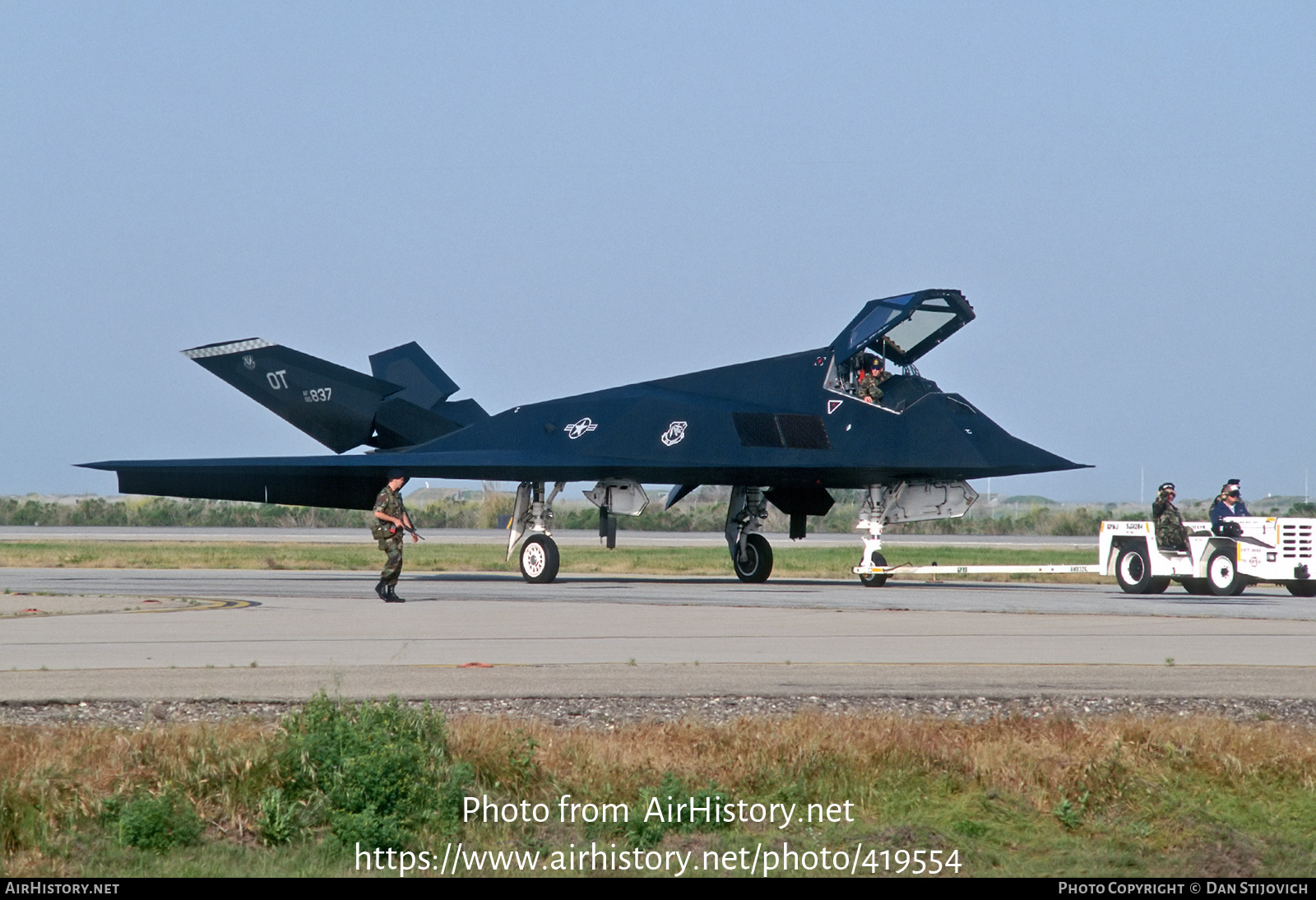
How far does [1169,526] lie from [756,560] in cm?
708

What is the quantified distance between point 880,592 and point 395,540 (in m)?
7.71

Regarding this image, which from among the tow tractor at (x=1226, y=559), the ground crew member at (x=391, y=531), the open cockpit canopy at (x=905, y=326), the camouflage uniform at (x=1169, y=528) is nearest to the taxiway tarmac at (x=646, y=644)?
the ground crew member at (x=391, y=531)

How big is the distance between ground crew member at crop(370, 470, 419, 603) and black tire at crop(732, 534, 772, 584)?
7242 millimetres

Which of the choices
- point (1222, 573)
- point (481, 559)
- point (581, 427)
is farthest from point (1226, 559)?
point (481, 559)

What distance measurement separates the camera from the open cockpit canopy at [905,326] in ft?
74.1

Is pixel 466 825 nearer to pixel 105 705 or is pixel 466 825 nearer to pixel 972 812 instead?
pixel 972 812

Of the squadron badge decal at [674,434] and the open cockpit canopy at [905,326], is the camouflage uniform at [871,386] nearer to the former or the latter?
the open cockpit canopy at [905,326]

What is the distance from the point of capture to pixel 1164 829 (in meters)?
6.60

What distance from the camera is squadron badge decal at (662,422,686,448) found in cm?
2312

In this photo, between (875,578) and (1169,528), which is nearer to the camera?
(1169,528)

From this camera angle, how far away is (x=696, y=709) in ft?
30.0

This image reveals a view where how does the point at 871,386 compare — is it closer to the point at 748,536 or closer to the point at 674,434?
the point at 674,434

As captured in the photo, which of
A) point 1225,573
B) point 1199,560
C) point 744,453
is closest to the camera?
point 1225,573

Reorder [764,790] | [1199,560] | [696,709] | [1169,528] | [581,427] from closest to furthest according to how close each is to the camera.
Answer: [764,790] < [696,709] < [1199,560] < [1169,528] < [581,427]
